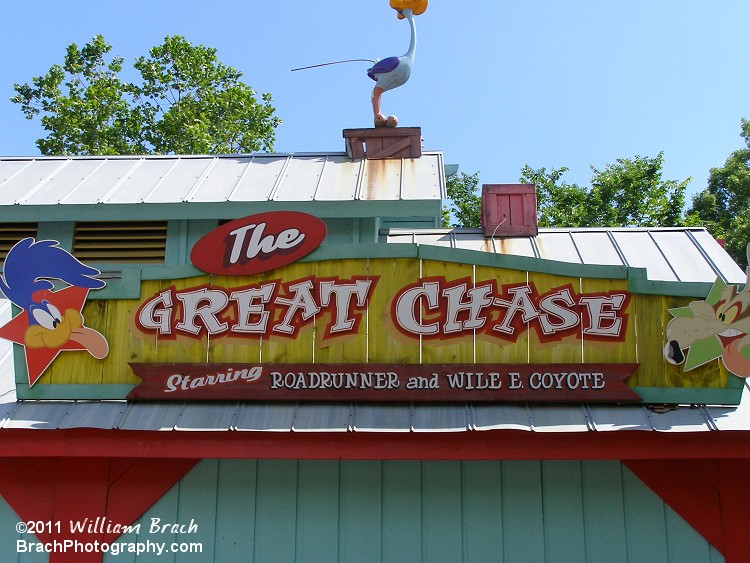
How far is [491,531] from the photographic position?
7648 millimetres

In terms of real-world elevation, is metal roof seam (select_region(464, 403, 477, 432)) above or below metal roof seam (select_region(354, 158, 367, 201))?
below

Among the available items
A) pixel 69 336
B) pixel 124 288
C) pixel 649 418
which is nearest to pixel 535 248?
pixel 649 418

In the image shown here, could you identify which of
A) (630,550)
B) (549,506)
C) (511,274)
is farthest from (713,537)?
(511,274)

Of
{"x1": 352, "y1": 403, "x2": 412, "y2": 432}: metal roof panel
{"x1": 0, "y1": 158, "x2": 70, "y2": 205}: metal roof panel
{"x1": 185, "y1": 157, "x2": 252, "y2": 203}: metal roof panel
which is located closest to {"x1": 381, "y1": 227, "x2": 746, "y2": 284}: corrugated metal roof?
{"x1": 185, "y1": 157, "x2": 252, "y2": 203}: metal roof panel

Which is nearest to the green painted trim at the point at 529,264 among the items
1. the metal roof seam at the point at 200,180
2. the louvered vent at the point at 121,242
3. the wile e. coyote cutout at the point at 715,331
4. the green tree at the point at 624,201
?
the wile e. coyote cutout at the point at 715,331

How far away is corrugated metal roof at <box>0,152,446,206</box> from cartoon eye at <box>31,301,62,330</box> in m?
2.69

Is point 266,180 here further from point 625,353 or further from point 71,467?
point 625,353

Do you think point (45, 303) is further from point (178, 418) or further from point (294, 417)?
point (294, 417)

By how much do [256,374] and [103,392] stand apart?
1480mm

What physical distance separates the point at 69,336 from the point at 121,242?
111 inches

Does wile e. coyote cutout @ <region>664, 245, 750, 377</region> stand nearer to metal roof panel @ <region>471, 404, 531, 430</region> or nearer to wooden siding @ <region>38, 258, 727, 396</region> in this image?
wooden siding @ <region>38, 258, 727, 396</region>

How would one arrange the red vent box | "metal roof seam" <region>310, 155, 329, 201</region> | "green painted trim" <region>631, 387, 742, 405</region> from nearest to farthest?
"green painted trim" <region>631, 387, 742, 405</region>, "metal roof seam" <region>310, 155, 329, 201</region>, the red vent box

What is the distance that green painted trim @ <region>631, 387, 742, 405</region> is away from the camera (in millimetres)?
7344

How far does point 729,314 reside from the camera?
288 inches
